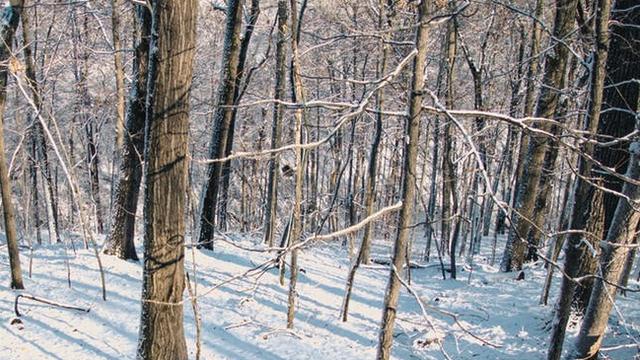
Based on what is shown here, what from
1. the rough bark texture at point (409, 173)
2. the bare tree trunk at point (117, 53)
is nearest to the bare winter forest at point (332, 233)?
the rough bark texture at point (409, 173)

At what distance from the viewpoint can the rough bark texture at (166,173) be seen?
457 centimetres

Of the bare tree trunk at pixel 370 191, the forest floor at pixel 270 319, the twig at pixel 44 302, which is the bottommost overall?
the forest floor at pixel 270 319

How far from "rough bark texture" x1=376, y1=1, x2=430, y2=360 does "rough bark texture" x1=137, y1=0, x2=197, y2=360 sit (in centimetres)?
201

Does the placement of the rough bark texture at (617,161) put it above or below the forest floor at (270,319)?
above

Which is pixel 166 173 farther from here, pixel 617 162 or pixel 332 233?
pixel 617 162

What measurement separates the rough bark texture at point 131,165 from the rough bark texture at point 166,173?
386 cm

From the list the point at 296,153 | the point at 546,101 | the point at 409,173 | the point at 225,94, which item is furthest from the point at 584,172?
the point at 225,94

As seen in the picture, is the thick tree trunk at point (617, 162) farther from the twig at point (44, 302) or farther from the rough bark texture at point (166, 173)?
the twig at point (44, 302)

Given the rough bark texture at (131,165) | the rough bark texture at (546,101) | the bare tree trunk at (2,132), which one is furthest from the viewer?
the rough bark texture at (546,101)

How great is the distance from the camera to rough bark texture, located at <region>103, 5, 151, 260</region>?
8.49 meters

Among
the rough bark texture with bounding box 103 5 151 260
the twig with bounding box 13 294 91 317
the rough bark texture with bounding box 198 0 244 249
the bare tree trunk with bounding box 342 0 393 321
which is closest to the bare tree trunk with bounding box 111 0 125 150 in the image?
the rough bark texture with bounding box 103 5 151 260

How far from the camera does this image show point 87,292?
26.7ft

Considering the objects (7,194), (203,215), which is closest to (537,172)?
(203,215)

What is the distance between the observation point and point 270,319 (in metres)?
8.34
